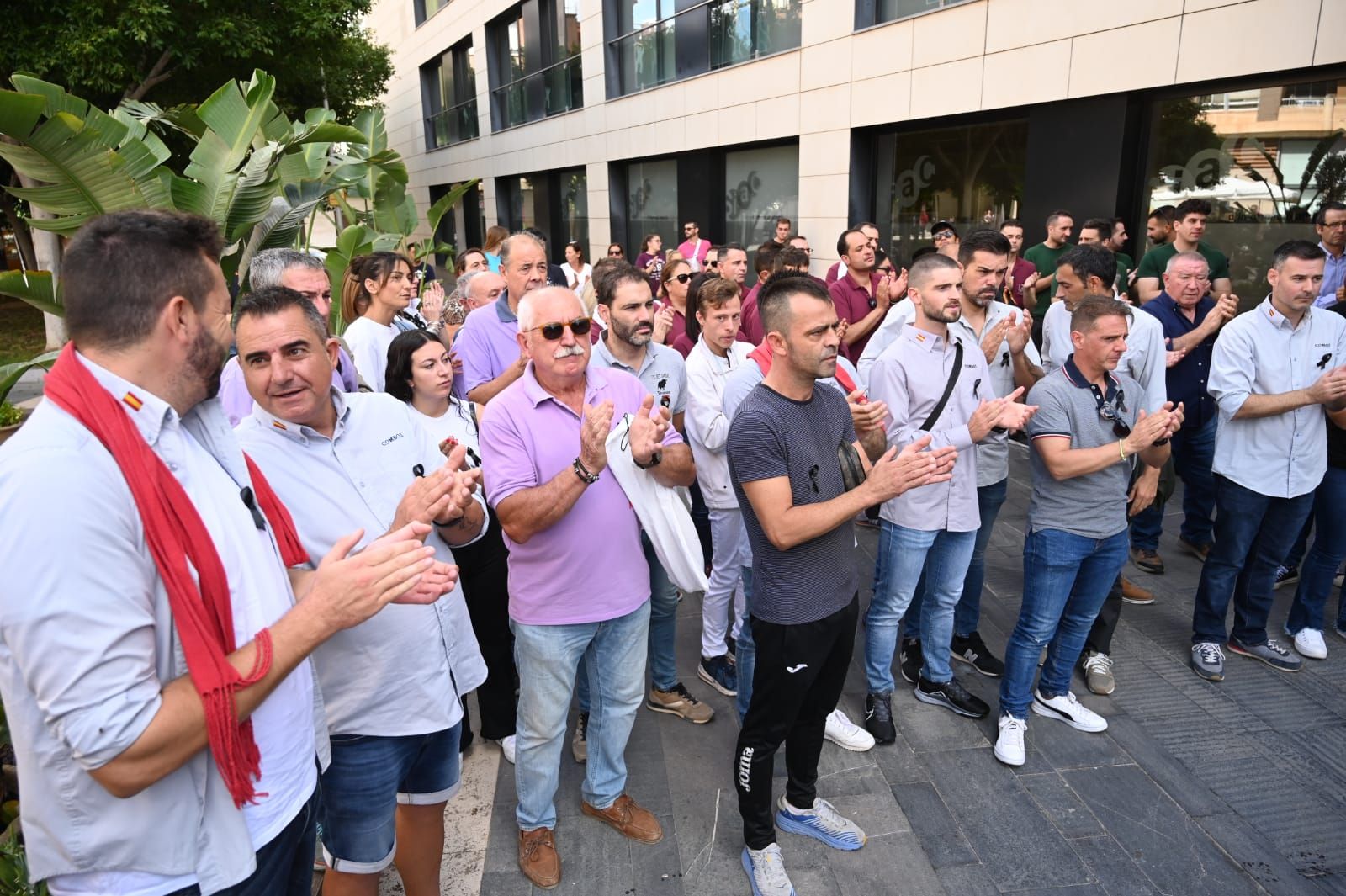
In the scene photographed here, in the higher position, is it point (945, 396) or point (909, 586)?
point (945, 396)

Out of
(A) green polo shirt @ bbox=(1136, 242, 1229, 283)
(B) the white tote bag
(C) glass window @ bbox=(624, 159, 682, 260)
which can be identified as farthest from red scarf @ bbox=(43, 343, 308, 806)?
(C) glass window @ bbox=(624, 159, 682, 260)

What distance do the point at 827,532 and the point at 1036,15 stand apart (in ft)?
26.2

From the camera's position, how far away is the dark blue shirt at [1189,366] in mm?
5379

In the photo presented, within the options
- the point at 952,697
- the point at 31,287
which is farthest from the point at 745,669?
the point at 31,287

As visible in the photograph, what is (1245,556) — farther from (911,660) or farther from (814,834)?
(814,834)

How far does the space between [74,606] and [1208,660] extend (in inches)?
201

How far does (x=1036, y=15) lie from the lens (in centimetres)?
829

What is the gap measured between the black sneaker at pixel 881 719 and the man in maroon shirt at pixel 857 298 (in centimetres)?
309

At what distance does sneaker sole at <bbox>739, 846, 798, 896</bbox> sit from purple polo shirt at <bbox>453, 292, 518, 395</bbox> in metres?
3.03

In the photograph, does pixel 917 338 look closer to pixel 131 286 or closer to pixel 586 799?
pixel 586 799

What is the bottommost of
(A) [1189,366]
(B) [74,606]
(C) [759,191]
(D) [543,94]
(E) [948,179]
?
(A) [1189,366]

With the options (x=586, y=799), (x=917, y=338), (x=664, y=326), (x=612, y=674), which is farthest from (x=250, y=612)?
(x=664, y=326)

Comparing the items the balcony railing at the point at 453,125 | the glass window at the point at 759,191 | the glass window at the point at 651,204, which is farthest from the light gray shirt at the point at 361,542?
the balcony railing at the point at 453,125

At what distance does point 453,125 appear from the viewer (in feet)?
93.7
